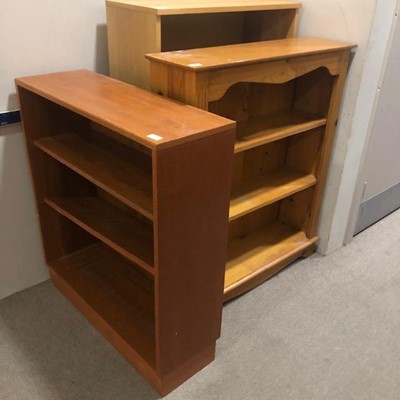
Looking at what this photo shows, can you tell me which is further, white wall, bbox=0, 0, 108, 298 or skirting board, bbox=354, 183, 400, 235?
skirting board, bbox=354, 183, 400, 235

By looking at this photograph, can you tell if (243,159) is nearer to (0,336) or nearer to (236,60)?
(236,60)

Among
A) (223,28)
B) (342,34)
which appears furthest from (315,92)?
(223,28)

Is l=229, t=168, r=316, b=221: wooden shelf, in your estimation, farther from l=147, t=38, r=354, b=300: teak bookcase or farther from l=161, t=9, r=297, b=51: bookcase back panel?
l=161, t=9, r=297, b=51: bookcase back panel

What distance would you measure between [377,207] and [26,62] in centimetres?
186

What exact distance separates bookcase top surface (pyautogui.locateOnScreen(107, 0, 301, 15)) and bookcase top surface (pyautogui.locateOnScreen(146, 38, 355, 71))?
12cm

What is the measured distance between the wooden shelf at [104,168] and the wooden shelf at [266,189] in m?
0.42

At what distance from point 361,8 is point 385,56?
0.25 m

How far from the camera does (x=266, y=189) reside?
1.84m

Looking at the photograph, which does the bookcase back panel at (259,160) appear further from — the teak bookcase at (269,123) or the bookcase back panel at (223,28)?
the bookcase back panel at (223,28)

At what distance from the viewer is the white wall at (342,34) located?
166 cm

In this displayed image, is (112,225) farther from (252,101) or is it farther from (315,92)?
Result: (315,92)

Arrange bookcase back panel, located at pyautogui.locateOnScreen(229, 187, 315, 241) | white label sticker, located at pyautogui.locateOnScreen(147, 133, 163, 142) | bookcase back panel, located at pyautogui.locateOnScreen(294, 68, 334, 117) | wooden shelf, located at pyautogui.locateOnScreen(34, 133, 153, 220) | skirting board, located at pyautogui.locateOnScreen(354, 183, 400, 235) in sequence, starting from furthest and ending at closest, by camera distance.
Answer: skirting board, located at pyautogui.locateOnScreen(354, 183, 400, 235), bookcase back panel, located at pyautogui.locateOnScreen(229, 187, 315, 241), bookcase back panel, located at pyautogui.locateOnScreen(294, 68, 334, 117), wooden shelf, located at pyautogui.locateOnScreen(34, 133, 153, 220), white label sticker, located at pyautogui.locateOnScreen(147, 133, 163, 142)

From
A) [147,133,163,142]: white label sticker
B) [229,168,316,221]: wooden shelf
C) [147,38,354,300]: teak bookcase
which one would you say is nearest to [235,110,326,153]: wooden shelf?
[147,38,354,300]: teak bookcase

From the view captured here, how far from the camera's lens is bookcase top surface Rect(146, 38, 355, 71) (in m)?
1.28
